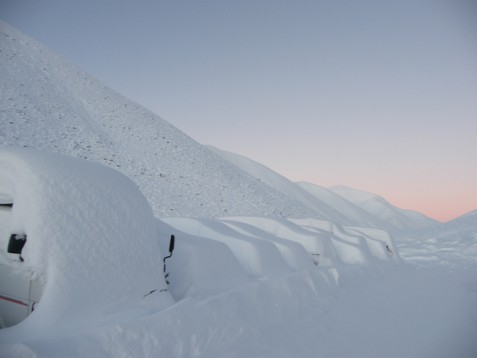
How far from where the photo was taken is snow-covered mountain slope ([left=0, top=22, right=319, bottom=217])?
26391 mm

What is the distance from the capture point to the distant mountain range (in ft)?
86.6

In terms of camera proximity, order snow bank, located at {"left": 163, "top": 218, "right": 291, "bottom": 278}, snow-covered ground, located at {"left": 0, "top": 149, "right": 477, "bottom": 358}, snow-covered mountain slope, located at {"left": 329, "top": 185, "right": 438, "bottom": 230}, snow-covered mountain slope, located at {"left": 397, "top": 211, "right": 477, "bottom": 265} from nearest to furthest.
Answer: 1. snow-covered ground, located at {"left": 0, "top": 149, "right": 477, "bottom": 358}
2. snow bank, located at {"left": 163, "top": 218, "right": 291, "bottom": 278}
3. snow-covered mountain slope, located at {"left": 397, "top": 211, "right": 477, "bottom": 265}
4. snow-covered mountain slope, located at {"left": 329, "top": 185, "right": 438, "bottom": 230}

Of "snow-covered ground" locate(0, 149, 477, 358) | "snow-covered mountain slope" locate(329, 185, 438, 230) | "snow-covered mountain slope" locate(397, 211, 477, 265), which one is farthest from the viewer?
"snow-covered mountain slope" locate(329, 185, 438, 230)

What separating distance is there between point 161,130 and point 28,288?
39048mm

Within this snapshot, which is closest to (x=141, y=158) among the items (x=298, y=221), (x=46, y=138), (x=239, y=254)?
(x=46, y=138)

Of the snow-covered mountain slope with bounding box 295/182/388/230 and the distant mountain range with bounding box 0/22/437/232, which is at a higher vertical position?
the distant mountain range with bounding box 0/22/437/232

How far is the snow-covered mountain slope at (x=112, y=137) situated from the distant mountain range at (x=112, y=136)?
87 millimetres

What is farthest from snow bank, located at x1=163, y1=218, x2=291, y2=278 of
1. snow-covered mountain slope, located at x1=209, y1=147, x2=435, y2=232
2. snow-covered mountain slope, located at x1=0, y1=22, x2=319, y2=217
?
snow-covered mountain slope, located at x1=209, y1=147, x2=435, y2=232

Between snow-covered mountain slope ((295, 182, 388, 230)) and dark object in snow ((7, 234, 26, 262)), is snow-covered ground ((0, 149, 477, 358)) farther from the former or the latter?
snow-covered mountain slope ((295, 182, 388, 230))

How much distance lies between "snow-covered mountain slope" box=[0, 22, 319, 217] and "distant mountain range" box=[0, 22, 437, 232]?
0.29 ft

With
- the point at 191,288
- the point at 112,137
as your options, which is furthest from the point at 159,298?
the point at 112,137

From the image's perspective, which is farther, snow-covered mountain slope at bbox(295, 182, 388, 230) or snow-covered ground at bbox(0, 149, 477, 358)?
snow-covered mountain slope at bbox(295, 182, 388, 230)

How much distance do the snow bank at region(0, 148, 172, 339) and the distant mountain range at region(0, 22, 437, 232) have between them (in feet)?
63.5

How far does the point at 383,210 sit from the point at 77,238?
478ft
